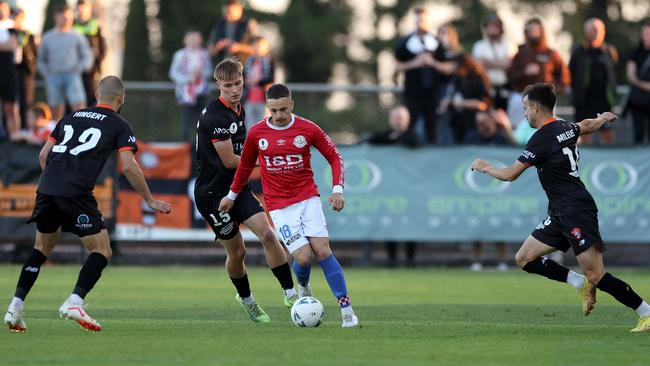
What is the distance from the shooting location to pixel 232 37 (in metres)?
22.9

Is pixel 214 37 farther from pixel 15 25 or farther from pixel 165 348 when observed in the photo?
pixel 165 348

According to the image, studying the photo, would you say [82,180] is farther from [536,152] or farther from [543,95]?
[543,95]

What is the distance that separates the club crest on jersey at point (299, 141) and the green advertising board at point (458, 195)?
900 cm

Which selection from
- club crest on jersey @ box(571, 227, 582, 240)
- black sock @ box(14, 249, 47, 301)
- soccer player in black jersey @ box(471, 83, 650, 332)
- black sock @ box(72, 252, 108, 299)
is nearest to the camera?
black sock @ box(72, 252, 108, 299)

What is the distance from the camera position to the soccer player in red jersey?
40.0 ft

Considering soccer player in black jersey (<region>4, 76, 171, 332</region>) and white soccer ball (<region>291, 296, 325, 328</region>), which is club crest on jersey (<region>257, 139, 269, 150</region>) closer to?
soccer player in black jersey (<region>4, 76, 171, 332</region>)

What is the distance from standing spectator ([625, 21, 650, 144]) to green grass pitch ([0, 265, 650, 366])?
14.2 feet

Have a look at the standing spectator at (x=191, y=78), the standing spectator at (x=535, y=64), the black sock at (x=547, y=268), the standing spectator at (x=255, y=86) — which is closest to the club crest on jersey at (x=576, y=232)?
the black sock at (x=547, y=268)

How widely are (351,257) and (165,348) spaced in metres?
12.7

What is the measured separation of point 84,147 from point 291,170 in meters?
1.92

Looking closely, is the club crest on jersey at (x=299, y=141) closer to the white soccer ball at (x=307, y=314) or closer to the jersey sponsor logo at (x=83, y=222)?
the white soccer ball at (x=307, y=314)

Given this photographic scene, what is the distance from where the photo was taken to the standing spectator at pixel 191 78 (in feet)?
75.8

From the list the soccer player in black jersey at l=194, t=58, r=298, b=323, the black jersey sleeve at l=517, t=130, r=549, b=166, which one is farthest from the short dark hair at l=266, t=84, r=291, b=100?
the black jersey sleeve at l=517, t=130, r=549, b=166

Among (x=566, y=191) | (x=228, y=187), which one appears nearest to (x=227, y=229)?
(x=228, y=187)
